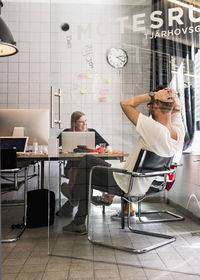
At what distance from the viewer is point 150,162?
174 cm

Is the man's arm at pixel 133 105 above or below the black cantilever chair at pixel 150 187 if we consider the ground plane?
above

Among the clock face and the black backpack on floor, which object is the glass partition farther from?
the black backpack on floor

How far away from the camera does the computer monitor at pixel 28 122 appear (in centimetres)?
296

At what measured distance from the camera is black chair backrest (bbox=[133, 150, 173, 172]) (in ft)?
5.53

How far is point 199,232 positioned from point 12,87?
3.41 meters

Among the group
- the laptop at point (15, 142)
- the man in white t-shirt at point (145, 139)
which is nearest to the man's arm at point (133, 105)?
the man in white t-shirt at point (145, 139)

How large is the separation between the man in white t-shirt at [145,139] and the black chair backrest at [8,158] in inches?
37.2

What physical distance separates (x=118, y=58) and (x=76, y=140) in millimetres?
538

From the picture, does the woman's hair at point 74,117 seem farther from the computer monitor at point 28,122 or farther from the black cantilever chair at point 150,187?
the computer monitor at point 28,122

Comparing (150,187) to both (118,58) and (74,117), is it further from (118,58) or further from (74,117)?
(118,58)

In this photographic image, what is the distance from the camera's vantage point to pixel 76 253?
1777 mm

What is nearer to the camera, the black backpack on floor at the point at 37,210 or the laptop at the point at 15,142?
the black backpack on floor at the point at 37,210

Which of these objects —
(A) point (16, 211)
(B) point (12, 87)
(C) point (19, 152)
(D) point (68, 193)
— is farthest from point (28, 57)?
(D) point (68, 193)

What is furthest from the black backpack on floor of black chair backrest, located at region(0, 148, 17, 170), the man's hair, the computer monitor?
the man's hair
